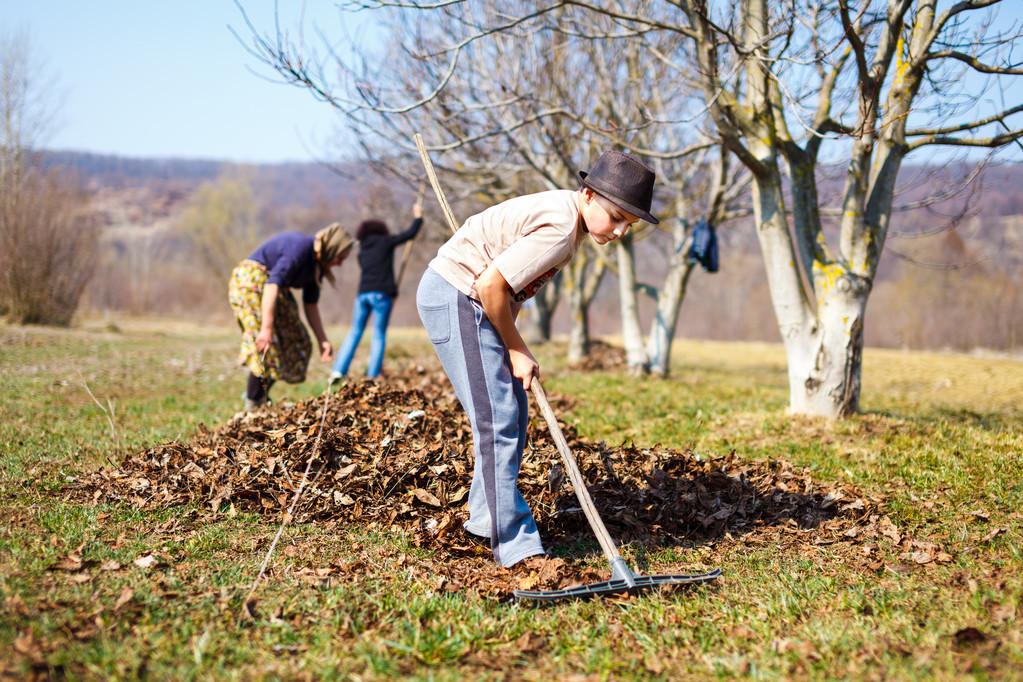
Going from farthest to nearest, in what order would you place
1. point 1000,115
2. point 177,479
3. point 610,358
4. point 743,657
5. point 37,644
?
1. point 610,358
2. point 1000,115
3. point 177,479
4. point 743,657
5. point 37,644

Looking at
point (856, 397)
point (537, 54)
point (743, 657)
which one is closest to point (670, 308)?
point (537, 54)

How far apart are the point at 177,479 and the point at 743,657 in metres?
3.41

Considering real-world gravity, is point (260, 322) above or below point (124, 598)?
above

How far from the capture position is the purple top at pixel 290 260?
6.41 metres

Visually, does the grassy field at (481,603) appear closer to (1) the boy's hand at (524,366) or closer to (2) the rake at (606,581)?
(2) the rake at (606,581)

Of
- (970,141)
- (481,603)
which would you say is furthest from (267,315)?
(970,141)

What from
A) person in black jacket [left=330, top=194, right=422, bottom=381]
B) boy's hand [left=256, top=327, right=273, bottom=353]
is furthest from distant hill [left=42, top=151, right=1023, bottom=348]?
boy's hand [left=256, top=327, right=273, bottom=353]

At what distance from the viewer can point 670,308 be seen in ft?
39.4

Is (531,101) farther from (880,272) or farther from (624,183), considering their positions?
(880,272)

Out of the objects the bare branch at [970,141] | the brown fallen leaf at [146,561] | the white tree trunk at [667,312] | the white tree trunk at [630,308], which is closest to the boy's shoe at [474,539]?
the brown fallen leaf at [146,561]

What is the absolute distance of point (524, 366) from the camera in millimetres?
3404

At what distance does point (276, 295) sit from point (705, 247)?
6.55 metres

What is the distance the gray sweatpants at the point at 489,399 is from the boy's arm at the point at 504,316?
8 cm

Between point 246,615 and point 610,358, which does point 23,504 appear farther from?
point 610,358
